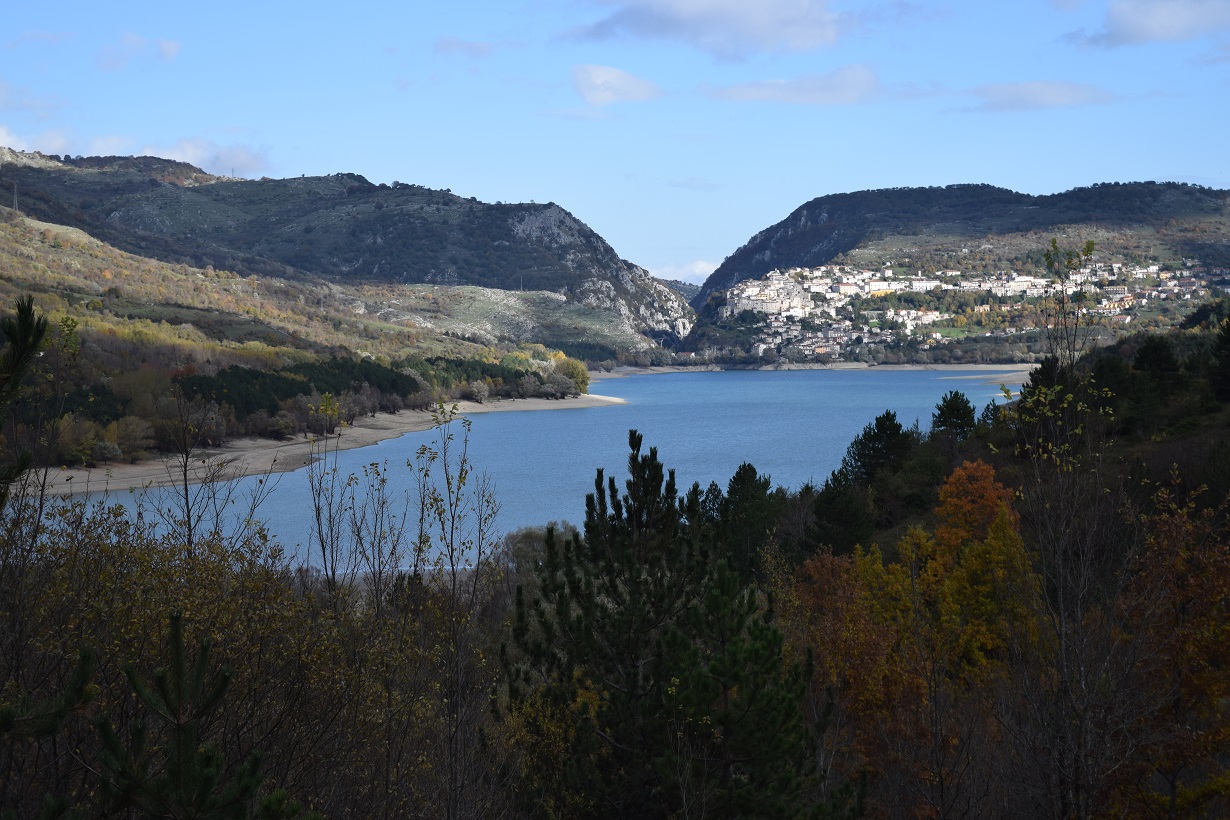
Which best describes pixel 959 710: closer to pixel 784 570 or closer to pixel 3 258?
pixel 784 570

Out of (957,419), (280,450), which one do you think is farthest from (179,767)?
(280,450)

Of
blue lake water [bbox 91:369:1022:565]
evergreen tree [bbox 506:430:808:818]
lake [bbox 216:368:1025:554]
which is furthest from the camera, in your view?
lake [bbox 216:368:1025:554]

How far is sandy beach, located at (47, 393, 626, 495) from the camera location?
1725 inches

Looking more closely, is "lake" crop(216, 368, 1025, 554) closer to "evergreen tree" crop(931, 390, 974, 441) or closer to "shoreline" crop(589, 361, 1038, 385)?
"evergreen tree" crop(931, 390, 974, 441)

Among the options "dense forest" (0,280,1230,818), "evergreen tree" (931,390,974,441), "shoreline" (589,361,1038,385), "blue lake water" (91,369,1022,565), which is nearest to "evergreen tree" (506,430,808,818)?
"dense forest" (0,280,1230,818)

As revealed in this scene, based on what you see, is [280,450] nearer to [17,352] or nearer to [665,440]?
[665,440]

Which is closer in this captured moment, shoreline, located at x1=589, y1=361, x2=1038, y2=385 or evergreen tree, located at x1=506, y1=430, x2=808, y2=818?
evergreen tree, located at x1=506, y1=430, x2=808, y2=818

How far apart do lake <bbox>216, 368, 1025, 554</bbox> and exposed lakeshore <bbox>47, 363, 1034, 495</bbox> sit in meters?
1.05

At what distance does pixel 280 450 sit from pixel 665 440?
91.9ft

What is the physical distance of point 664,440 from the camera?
71.5 metres

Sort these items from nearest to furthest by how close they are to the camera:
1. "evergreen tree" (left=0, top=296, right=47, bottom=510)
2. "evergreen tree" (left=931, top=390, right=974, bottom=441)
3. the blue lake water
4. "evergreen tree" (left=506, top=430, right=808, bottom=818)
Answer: "evergreen tree" (left=0, top=296, right=47, bottom=510), "evergreen tree" (left=506, top=430, right=808, bottom=818), "evergreen tree" (left=931, top=390, right=974, bottom=441), the blue lake water

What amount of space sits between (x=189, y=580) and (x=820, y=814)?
5516 millimetres

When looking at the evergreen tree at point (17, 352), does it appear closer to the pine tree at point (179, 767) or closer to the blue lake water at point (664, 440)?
the pine tree at point (179, 767)

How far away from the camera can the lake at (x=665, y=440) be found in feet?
154
